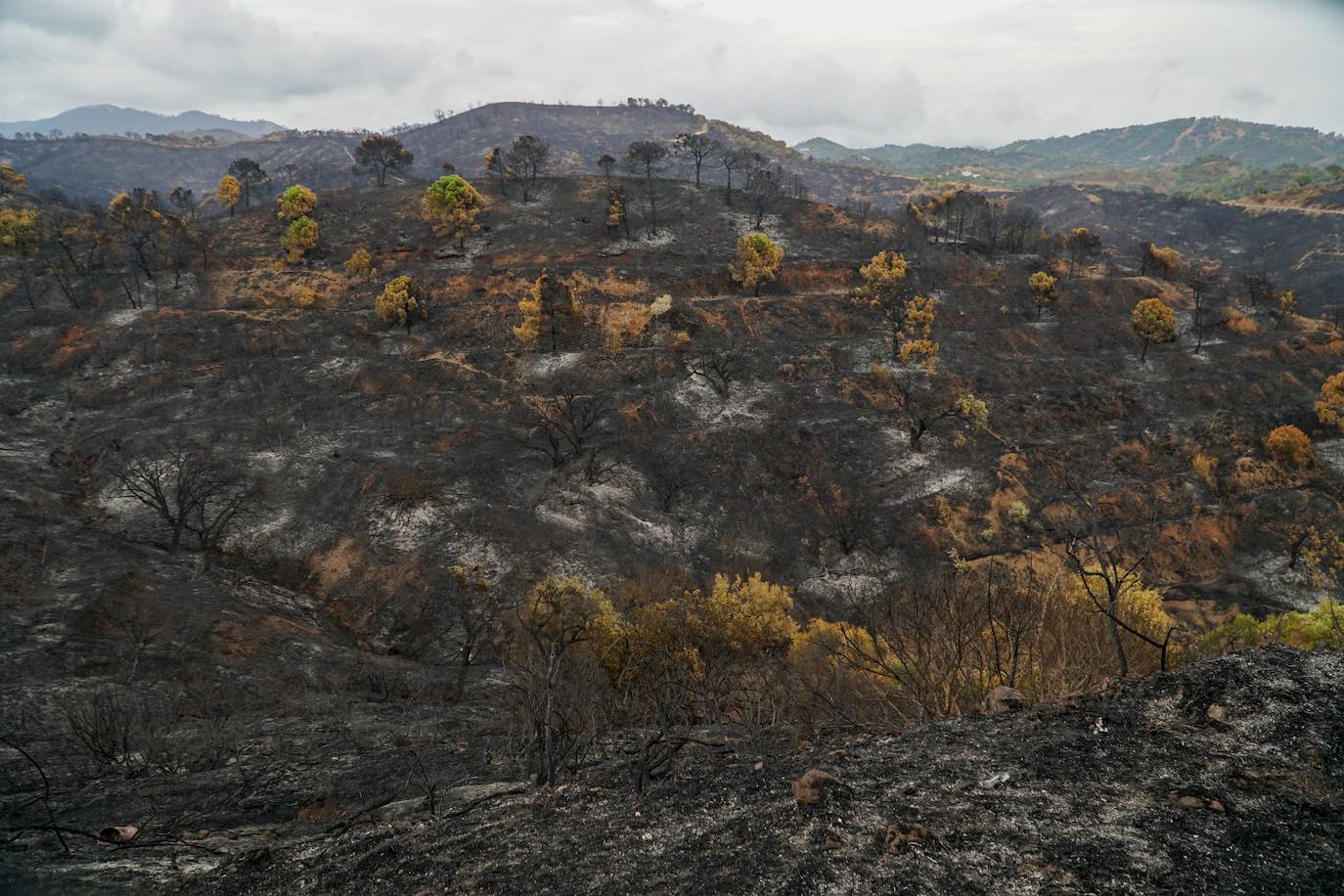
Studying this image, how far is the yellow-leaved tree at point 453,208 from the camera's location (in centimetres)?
9275

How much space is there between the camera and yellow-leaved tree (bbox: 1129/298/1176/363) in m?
72.5

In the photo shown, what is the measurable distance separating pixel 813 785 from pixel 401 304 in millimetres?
75726

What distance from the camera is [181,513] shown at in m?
36.0

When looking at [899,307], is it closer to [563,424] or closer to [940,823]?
[563,424]

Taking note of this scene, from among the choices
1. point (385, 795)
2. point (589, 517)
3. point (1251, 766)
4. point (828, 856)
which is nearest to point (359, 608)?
point (589, 517)

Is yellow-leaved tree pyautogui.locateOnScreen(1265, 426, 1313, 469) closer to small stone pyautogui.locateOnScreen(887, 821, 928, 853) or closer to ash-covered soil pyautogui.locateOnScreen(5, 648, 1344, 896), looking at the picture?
ash-covered soil pyautogui.locateOnScreen(5, 648, 1344, 896)

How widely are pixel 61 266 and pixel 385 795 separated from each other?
101 metres

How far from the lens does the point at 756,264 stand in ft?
265

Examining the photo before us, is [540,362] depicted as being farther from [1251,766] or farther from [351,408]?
[1251,766]

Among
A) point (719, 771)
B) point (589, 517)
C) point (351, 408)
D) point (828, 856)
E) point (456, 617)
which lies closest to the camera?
point (828, 856)

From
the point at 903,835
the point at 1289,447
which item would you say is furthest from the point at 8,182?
the point at 1289,447

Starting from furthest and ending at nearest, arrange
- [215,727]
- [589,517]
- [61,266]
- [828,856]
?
[61,266] < [589,517] < [215,727] < [828,856]

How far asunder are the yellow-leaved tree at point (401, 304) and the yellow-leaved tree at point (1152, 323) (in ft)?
292

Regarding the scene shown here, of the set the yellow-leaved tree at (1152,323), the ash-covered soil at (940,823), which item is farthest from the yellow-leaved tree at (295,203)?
the yellow-leaved tree at (1152,323)
